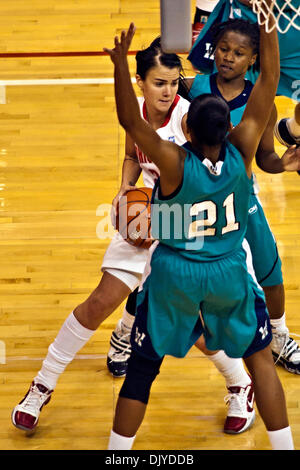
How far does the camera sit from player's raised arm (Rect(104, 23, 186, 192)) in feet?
9.71

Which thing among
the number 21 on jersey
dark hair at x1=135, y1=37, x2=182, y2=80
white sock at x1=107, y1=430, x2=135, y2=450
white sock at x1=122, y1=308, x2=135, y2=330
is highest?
dark hair at x1=135, y1=37, x2=182, y2=80

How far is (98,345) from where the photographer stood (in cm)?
452

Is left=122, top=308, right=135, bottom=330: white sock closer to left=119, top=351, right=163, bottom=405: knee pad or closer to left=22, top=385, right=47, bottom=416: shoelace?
left=22, top=385, right=47, bottom=416: shoelace

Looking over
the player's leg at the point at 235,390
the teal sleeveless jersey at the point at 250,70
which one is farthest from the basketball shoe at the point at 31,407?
the teal sleeveless jersey at the point at 250,70

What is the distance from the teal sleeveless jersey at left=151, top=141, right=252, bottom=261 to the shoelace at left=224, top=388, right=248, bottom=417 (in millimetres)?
1018

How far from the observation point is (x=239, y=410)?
3.96 meters

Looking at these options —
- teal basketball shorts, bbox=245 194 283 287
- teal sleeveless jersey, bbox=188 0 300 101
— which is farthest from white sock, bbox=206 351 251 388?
teal sleeveless jersey, bbox=188 0 300 101

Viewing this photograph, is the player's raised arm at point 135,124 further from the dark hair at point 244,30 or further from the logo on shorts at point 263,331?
the dark hair at point 244,30

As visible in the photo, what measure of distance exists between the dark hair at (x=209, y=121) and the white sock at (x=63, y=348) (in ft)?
3.93

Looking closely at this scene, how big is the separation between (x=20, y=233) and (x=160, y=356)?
222cm

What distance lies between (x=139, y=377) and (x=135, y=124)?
1.00 m

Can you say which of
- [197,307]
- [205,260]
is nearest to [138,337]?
[197,307]

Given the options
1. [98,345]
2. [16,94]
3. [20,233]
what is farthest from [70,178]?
[98,345]

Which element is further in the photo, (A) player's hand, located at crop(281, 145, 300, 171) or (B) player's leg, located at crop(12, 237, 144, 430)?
(B) player's leg, located at crop(12, 237, 144, 430)
